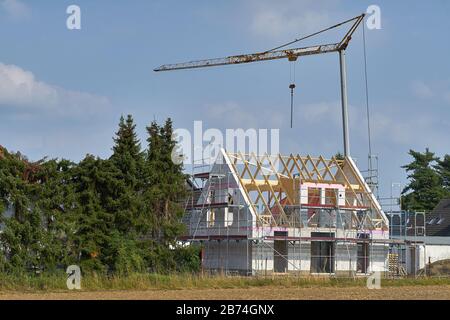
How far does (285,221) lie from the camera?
1960 inches

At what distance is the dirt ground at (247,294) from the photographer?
26.7 metres

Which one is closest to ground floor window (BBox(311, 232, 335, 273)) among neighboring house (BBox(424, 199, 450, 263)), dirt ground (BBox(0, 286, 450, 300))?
neighboring house (BBox(424, 199, 450, 263))

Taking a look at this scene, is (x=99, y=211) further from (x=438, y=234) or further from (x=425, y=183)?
(x=425, y=183)

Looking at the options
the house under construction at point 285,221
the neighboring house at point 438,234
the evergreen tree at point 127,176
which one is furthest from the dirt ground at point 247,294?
the neighboring house at point 438,234

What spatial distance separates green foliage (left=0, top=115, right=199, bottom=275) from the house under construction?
20.0 ft

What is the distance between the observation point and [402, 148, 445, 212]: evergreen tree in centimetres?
8725

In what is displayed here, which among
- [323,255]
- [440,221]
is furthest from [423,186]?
[323,255]

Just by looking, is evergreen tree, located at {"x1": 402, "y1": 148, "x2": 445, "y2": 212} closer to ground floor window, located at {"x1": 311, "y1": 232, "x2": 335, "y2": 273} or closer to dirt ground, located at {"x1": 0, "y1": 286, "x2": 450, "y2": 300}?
ground floor window, located at {"x1": 311, "y1": 232, "x2": 335, "y2": 273}

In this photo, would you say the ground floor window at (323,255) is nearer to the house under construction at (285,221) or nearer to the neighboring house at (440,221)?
the house under construction at (285,221)

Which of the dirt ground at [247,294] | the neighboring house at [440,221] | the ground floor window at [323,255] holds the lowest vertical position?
the dirt ground at [247,294]

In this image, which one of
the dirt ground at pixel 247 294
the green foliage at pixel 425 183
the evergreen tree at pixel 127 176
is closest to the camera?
the dirt ground at pixel 247 294

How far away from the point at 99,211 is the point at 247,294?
1154 cm

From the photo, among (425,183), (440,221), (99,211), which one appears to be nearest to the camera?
(99,211)

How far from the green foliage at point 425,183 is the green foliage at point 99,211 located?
1895 inches
